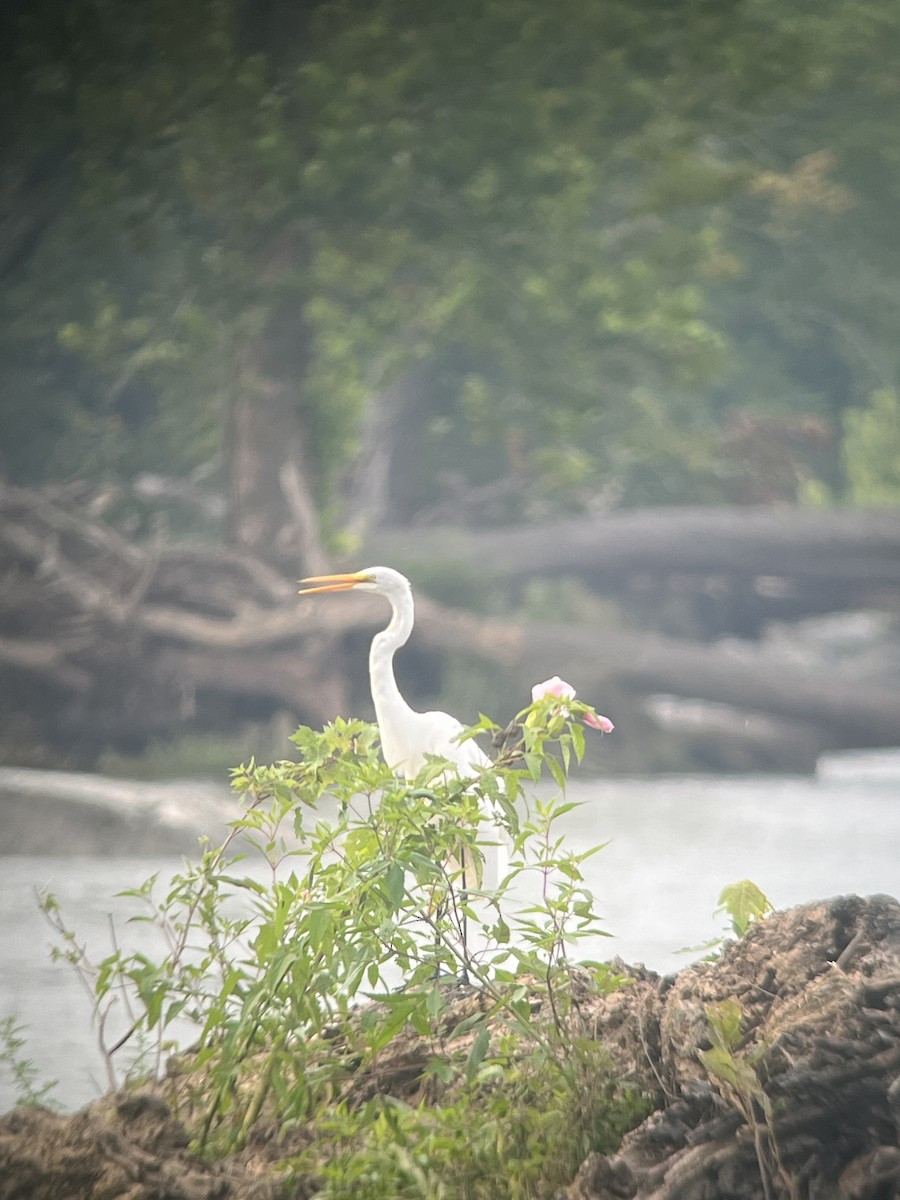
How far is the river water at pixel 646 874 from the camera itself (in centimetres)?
279

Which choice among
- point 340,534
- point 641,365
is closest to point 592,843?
point 340,534

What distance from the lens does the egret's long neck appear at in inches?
95.0

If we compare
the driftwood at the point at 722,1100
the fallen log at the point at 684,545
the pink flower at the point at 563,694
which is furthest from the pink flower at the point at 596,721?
the fallen log at the point at 684,545

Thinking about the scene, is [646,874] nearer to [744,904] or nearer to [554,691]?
[744,904]

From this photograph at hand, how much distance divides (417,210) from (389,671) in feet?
17.6

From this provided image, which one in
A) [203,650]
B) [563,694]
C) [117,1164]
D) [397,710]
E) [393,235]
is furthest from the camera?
[393,235]

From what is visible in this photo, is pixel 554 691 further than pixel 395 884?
Yes

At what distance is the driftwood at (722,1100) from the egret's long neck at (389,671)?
614 mm

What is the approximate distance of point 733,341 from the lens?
10.5 meters

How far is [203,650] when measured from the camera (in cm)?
682

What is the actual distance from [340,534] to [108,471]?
1.46 meters

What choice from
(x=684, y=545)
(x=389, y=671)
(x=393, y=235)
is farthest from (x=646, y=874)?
(x=684, y=545)

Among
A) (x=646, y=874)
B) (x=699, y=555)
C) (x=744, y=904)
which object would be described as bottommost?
(x=699, y=555)

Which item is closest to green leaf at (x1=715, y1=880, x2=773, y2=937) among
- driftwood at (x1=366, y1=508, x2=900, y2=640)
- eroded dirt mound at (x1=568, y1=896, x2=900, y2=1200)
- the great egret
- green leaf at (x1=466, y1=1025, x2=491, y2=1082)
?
eroded dirt mound at (x1=568, y1=896, x2=900, y2=1200)
